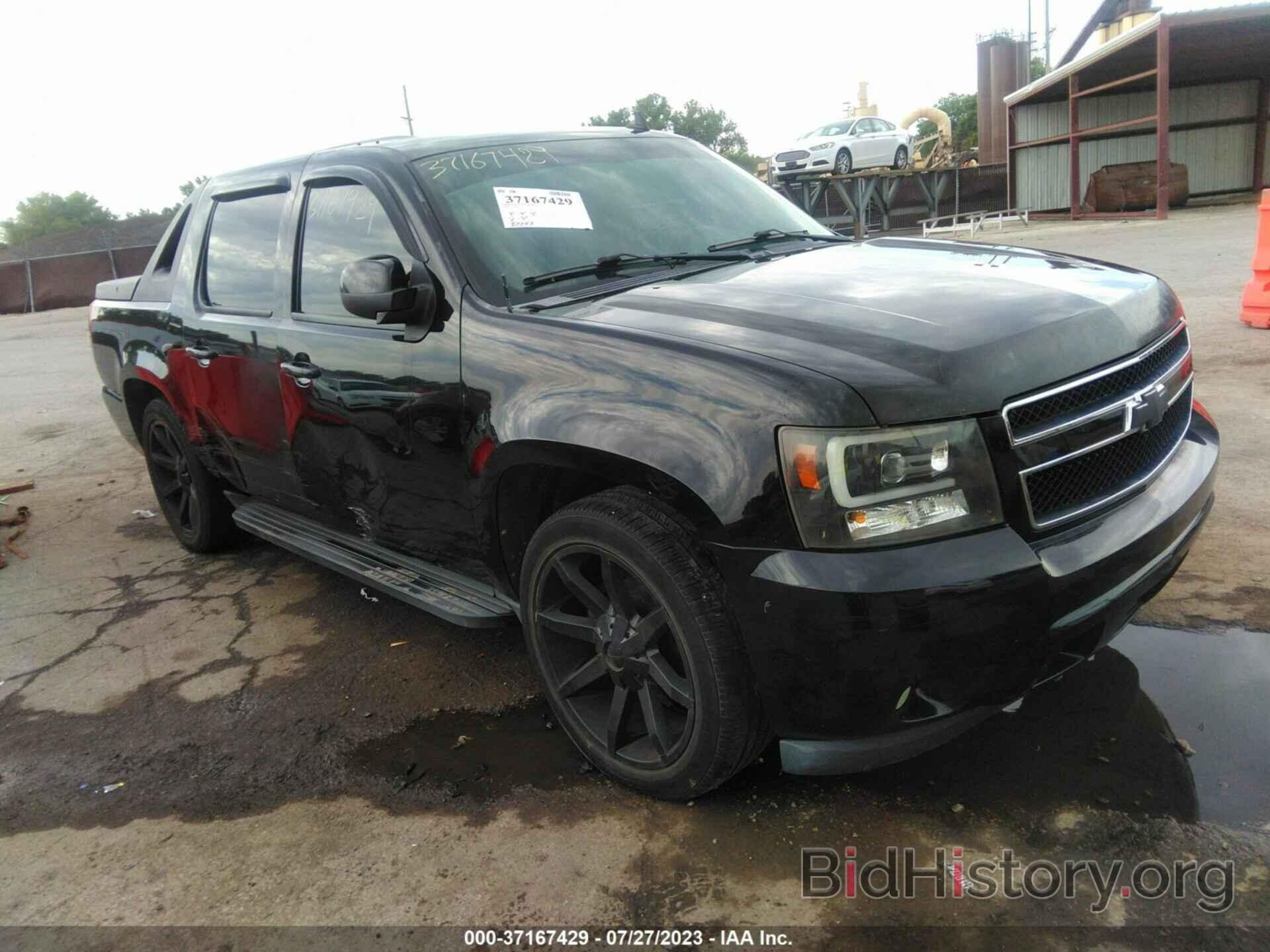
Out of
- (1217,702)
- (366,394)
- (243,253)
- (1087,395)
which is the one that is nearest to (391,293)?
(366,394)

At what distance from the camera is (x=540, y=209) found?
129 inches

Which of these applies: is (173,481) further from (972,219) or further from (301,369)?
(972,219)

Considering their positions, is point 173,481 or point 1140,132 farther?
point 1140,132

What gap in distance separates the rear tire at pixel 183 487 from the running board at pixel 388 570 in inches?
18.7

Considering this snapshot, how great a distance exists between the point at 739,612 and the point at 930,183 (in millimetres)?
28506

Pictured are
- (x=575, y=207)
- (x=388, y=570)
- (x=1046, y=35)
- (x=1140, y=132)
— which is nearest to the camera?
(x=575, y=207)

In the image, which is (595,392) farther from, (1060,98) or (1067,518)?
(1060,98)

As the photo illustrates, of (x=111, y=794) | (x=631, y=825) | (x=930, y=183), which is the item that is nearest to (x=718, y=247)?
(x=631, y=825)

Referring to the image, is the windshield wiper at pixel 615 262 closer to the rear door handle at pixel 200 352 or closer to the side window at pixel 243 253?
the side window at pixel 243 253

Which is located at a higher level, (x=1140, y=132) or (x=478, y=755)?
(x=1140, y=132)

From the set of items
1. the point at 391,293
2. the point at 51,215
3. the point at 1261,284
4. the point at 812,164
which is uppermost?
the point at 51,215

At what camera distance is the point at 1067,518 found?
2.30 meters

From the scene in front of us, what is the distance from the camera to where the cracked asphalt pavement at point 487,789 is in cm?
235

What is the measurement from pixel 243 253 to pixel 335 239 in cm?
81
